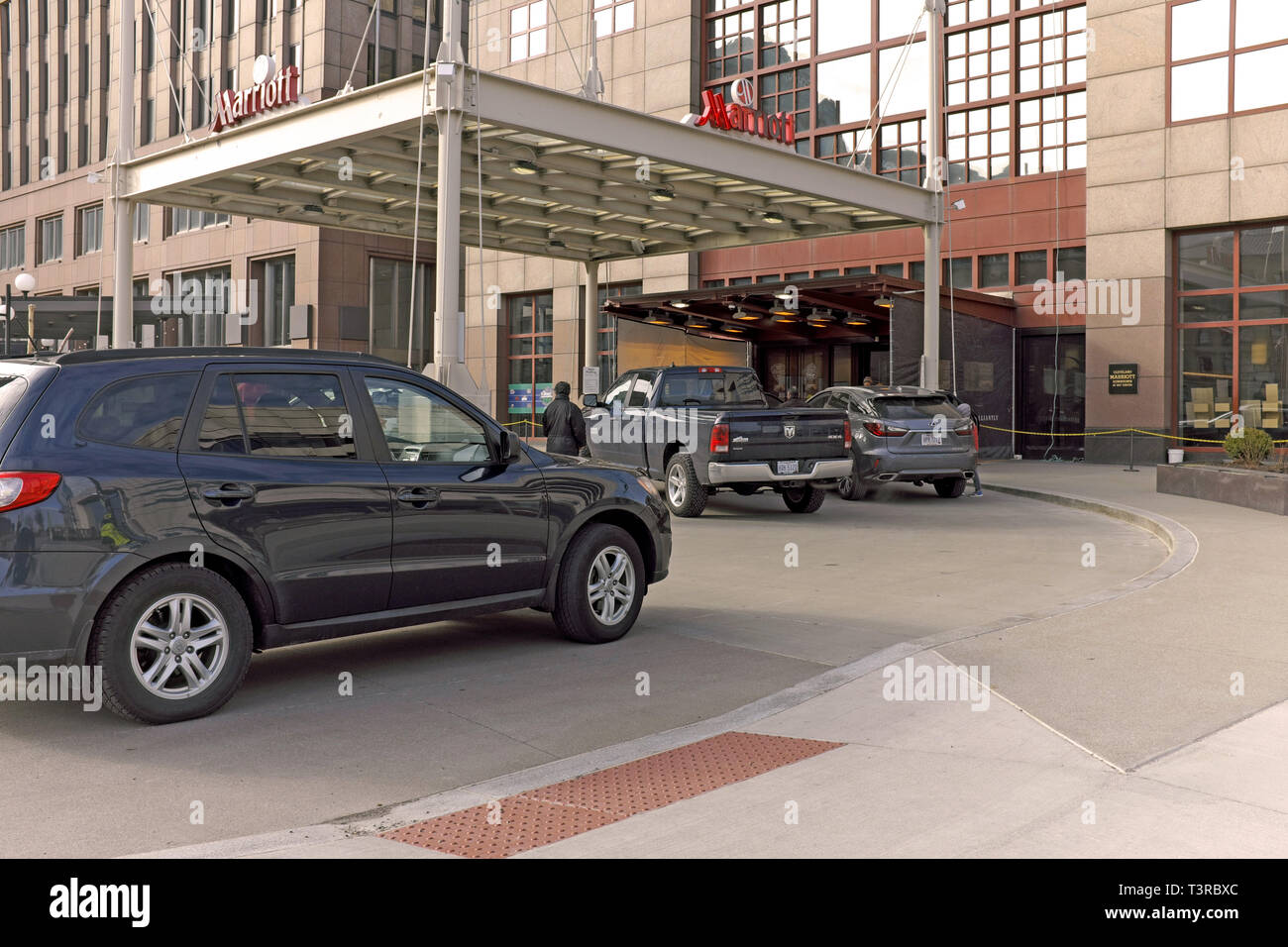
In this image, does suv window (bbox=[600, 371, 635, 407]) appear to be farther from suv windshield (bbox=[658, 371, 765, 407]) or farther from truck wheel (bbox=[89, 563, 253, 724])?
truck wheel (bbox=[89, 563, 253, 724])

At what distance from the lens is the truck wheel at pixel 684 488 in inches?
613

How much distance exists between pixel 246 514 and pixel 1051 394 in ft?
82.1

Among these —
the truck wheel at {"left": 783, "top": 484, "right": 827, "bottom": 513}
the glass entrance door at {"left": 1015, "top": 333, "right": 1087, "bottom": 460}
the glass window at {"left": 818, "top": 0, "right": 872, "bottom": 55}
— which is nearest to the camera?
the truck wheel at {"left": 783, "top": 484, "right": 827, "bottom": 513}

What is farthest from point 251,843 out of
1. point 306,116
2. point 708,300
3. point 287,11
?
point 287,11

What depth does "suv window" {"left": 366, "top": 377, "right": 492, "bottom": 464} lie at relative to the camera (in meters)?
6.77

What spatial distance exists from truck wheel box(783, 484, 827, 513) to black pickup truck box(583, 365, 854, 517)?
0.01 meters

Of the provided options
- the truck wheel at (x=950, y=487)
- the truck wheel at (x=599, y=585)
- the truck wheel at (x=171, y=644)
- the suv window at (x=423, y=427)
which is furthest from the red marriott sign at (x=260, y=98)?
the truck wheel at (x=171, y=644)

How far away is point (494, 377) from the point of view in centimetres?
4097

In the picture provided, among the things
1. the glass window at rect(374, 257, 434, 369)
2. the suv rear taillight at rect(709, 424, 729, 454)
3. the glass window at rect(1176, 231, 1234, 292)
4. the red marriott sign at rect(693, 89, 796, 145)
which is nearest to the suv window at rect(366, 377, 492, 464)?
the suv rear taillight at rect(709, 424, 729, 454)

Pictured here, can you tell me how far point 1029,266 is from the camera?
94.3 ft

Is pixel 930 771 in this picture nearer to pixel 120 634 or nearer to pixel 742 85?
pixel 120 634

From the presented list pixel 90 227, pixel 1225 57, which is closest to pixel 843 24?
pixel 1225 57

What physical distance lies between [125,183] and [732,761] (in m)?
19.3

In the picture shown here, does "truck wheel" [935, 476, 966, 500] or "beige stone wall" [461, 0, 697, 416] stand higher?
"beige stone wall" [461, 0, 697, 416]
